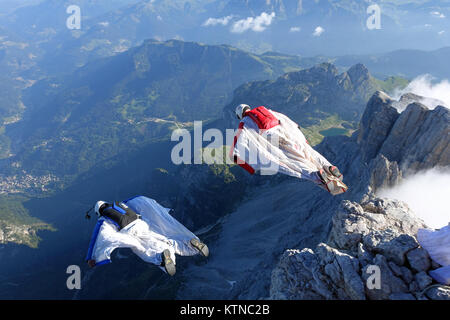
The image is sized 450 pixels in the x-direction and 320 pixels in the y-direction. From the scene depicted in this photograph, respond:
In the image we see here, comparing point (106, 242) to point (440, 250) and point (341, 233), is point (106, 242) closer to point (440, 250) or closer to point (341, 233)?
point (341, 233)

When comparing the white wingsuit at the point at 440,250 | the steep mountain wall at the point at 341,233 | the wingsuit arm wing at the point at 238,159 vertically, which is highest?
the wingsuit arm wing at the point at 238,159

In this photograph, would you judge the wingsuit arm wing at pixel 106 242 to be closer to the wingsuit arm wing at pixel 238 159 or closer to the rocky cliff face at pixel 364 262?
the wingsuit arm wing at pixel 238 159

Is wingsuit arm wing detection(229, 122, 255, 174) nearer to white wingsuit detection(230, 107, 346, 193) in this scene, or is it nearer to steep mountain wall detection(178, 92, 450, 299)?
white wingsuit detection(230, 107, 346, 193)

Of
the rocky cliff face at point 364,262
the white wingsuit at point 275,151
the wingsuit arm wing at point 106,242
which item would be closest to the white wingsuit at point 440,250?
the rocky cliff face at point 364,262

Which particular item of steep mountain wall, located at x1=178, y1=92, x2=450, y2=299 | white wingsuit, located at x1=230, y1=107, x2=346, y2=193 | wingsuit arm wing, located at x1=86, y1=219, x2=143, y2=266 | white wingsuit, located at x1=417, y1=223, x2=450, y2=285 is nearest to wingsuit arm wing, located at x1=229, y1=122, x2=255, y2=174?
white wingsuit, located at x1=230, y1=107, x2=346, y2=193

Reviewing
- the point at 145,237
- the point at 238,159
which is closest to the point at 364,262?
the point at 238,159

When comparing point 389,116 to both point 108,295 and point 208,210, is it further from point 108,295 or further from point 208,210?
point 108,295

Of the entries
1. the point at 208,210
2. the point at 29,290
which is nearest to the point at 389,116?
the point at 208,210
